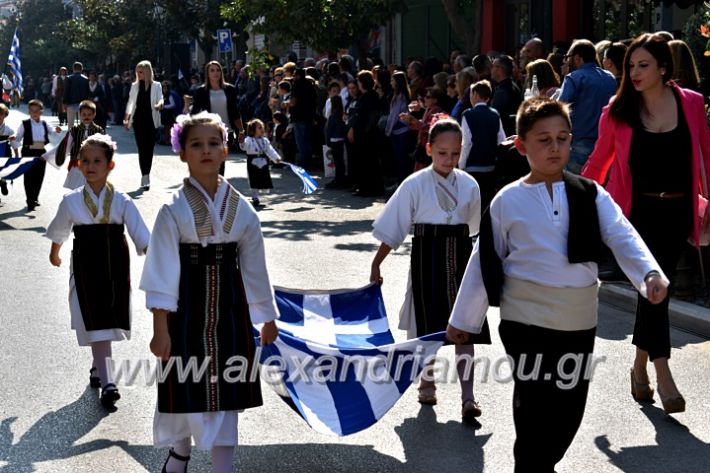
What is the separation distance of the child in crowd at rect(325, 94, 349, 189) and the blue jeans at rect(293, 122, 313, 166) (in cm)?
224

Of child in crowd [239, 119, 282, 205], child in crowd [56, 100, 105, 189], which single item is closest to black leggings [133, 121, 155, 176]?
child in crowd [239, 119, 282, 205]

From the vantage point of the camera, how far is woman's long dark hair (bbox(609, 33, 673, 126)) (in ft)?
21.7

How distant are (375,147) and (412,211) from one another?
1065cm

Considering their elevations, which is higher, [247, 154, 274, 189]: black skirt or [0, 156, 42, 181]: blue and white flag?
[0, 156, 42, 181]: blue and white flag

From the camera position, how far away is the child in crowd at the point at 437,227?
6.57 metres

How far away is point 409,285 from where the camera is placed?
6.70m

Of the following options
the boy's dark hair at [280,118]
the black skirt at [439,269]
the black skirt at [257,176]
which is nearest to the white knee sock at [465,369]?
the black skirt at [439,269]

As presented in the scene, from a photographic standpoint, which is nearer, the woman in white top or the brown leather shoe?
the brown leather shoe

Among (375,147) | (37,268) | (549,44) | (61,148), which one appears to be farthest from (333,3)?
(37,268)

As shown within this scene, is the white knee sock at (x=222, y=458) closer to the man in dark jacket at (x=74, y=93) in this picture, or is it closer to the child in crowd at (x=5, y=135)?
the child in crowd at (x=5, y=135)

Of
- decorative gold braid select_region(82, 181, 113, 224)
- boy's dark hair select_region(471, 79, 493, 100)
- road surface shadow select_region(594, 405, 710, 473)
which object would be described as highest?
boy's dark hair select_region(471, 79, 493, 100)

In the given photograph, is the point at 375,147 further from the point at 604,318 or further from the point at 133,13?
the point at 133,13

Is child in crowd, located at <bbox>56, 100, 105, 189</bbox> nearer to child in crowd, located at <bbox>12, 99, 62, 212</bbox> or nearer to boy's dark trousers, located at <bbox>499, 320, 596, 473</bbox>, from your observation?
child in crowd, located at <bbox>12, 99, 62, 212</bbox>

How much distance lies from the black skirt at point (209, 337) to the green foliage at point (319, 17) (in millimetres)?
17895
